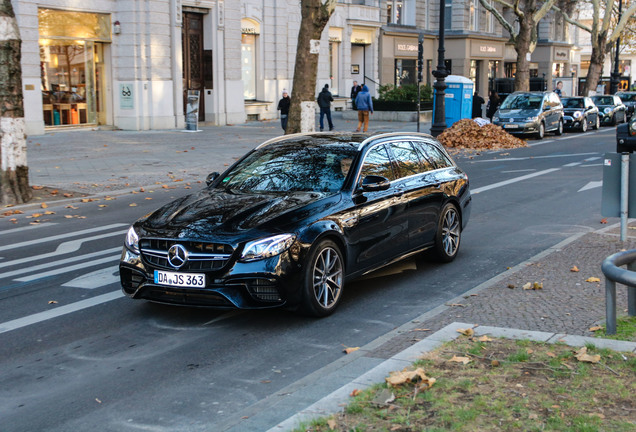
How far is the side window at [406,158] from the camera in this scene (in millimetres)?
8703

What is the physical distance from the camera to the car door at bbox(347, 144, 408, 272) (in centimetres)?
761

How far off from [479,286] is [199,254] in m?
2.89

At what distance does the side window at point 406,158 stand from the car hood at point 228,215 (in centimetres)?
148

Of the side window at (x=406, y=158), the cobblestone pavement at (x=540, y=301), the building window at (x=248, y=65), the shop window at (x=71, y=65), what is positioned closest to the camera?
the cobblestone pavement at (x=540, y=301)

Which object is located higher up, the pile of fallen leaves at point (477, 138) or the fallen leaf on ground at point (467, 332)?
the pile of fallen leaves at point (477, 138)

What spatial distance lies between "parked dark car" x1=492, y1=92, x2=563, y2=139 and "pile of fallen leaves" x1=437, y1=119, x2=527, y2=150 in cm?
270

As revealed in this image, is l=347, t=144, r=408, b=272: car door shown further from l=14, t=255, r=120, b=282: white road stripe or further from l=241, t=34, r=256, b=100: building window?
l=241, t=34, r=256, b=100: building window

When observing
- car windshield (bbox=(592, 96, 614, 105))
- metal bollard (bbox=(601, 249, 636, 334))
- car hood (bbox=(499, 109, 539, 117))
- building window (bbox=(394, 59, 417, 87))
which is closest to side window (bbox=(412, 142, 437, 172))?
metal bollard (bbox=(601, 249, 636, 334))

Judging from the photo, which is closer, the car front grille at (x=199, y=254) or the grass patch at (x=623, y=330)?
the grass patch at (x=623, y=330)

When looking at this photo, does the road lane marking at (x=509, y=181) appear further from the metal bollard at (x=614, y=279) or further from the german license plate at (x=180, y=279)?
the german license plate at (x=180, y=279)

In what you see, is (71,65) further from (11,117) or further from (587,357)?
(587,357)

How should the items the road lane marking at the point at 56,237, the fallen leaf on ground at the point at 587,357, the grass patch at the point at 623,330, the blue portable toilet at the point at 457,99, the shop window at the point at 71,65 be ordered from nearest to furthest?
the fallen leaf on ground at the point at 587,357
the grass patch at the point at 623,330
the road lane marking at the point at 56,237
the shop window at the point at 71,65
the blue portable toilet at the point at 457,99

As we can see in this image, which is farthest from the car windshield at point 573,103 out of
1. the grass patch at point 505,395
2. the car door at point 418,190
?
the grass patch at point 505,395

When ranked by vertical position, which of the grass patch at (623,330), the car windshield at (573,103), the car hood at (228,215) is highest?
the car windshield at (573,103)
